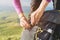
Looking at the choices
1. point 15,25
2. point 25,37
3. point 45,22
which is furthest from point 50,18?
point 15,25

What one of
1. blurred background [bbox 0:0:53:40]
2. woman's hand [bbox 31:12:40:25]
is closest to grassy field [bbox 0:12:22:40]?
blurred background [bbox 0:0:53:40]

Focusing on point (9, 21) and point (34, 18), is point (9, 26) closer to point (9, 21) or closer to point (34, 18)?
point (9, 21)

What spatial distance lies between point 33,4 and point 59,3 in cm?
10

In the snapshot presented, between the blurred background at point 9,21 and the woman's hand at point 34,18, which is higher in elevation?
the woman's hand at point 34,18

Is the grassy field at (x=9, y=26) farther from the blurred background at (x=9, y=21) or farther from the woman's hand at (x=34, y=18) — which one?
the woman's hand at (x=34, y=18)

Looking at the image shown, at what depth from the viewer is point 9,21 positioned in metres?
1.25

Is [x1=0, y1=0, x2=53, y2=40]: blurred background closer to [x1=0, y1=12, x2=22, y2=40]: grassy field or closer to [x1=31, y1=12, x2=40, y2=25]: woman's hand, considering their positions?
[x1=0, y1=12, x2=22, y2=40]: grassy field

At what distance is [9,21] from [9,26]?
0.04 m

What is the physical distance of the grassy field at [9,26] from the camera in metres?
1.18

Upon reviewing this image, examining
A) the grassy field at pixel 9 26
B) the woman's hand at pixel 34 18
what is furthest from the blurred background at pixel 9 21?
the woman's hand at pixel 34 18

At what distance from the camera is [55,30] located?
0.69 metres

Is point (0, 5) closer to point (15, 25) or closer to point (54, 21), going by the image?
point (15, 25)

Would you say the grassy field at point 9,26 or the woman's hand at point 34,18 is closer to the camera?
the woman's hand at point 34,18

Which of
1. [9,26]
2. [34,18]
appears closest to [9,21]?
[9,26]
